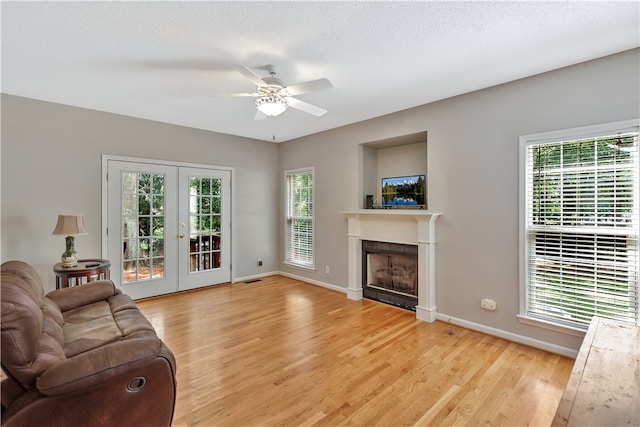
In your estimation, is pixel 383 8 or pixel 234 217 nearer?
pixel 383 8

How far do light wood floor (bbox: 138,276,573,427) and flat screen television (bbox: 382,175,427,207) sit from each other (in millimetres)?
1452

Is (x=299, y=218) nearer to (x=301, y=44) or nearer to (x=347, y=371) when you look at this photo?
(x=347, y=371)

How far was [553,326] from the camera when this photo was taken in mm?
2836

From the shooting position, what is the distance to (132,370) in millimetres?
1606

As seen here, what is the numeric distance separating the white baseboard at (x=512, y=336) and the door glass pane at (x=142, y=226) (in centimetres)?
396

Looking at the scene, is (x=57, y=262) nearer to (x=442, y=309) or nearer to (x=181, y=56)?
(x=181, y=56)

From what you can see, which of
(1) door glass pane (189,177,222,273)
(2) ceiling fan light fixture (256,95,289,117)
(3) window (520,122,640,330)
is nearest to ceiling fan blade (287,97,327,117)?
(2) ceiling fan light fixture (256,95,289,117)

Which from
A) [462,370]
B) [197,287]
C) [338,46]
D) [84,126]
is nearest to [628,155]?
[462,370]

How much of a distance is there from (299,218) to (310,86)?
339 cm

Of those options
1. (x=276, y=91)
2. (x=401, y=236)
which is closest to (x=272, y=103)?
(x=276, y=91)

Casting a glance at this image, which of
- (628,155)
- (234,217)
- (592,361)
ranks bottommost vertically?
(592,361)

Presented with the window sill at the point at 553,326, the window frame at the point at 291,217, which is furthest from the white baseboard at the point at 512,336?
the window frame at the point at 291,217

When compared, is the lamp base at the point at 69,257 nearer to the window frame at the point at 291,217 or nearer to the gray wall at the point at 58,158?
the gray wall at the point at 58,158

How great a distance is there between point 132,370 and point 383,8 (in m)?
2.52
